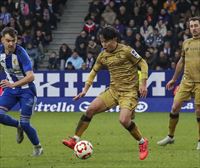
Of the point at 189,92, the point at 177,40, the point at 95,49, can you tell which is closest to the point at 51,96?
the point at 95,49

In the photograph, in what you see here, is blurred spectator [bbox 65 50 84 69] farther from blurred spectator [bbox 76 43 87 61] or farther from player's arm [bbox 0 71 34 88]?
player's arm [bbox 0 71 34 88]

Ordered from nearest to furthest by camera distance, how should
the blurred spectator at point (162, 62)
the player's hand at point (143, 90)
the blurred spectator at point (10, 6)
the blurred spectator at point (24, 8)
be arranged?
the player's hand at point (143, 90)
the blurred spectator at point (162, 62)
the blurred spectator at point (24, 8)
the blurred spectator at point (10, 6)

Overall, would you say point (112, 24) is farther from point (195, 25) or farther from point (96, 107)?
point (96, 107)

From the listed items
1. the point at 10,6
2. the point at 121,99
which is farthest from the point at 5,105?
the point at 10,6

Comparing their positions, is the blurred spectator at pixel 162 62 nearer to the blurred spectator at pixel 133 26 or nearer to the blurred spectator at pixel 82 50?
the blurred spectator at pixel 133 26

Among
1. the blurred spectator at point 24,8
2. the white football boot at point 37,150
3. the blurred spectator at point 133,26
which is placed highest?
the white football boot at point 37,150

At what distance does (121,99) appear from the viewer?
12.1 m

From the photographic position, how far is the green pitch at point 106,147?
1138cm

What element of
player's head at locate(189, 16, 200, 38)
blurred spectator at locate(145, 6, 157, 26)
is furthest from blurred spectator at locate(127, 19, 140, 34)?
player's head at locate(189, 16, 200, 38)

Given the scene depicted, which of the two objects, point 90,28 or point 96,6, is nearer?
point 90,28

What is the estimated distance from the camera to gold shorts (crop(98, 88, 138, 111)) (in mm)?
11930

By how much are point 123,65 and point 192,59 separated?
1697 millimetres

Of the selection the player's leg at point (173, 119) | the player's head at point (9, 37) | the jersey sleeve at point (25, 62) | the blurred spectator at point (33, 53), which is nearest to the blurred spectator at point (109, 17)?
the blurred spectator at point (33, 53)

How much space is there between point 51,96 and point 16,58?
11890 mm
